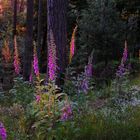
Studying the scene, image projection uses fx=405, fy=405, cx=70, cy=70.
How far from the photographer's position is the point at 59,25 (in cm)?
1254

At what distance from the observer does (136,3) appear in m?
28.6

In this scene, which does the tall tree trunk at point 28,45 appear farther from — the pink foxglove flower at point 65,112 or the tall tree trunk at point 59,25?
the pink foxglove flower at point 65,112

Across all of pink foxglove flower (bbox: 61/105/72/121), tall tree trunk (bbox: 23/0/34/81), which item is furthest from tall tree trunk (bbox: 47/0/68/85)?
tall tree trunk (bbox: 23/0/34/81)

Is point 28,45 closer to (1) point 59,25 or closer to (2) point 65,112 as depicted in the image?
(1) point 59,25

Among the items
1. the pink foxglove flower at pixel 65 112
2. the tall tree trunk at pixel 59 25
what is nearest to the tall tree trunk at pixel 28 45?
the tall tree trunk at pixel 59 25

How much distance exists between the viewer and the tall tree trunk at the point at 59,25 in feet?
40.6

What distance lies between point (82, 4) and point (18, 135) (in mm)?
25881

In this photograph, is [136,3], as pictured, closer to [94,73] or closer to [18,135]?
[94,73]

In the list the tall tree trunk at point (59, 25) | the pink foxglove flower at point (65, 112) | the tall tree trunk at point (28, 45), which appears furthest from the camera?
the tall tree trunk at point (28, 45)

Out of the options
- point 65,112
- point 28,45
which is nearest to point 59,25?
point 65,112

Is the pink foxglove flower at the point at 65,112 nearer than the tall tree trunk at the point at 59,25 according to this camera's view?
Yes

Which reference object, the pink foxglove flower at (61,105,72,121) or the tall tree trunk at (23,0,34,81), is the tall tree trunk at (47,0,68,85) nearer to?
the pink foxglove flower at (61,105,72,121)

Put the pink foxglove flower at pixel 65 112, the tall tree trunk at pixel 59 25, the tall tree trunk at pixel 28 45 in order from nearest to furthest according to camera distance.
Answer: the pink foxglove flower at pixel 65 112
the tall tree trunk at pixel 59 25
the tall tree trunk at pixel 28 45

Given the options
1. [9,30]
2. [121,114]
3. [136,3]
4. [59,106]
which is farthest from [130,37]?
[59,106]
